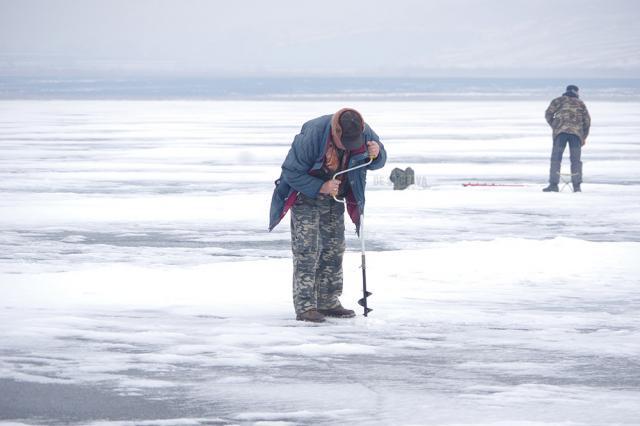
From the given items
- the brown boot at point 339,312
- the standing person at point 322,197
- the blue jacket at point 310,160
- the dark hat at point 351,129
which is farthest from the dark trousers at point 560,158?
the dark hat at point 351,129

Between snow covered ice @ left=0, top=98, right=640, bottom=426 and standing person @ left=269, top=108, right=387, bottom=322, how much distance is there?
23 cm

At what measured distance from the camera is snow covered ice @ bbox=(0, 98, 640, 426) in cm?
702

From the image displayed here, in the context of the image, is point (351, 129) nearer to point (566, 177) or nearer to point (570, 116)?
point (566, 177)

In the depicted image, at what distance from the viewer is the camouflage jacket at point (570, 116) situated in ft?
67.4

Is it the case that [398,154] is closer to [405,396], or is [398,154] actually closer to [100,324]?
[100,324]

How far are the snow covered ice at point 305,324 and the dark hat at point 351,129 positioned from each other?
1.12m

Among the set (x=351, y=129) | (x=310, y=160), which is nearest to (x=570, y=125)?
(x=310, y=160)

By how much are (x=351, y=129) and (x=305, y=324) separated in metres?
1.25

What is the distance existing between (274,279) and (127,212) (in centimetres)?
586

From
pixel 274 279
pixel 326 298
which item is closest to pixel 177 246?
pixel 274 279

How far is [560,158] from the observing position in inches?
803

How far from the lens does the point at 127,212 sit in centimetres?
1694

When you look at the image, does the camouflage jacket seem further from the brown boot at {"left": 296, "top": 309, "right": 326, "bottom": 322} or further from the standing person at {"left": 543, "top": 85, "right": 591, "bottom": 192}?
the brown boot at {"left": 296, "top": 309, "right": 326, "bottom": 322}

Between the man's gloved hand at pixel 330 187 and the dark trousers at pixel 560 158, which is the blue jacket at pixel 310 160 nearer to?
the man's gloved hand at pixel 330 187
